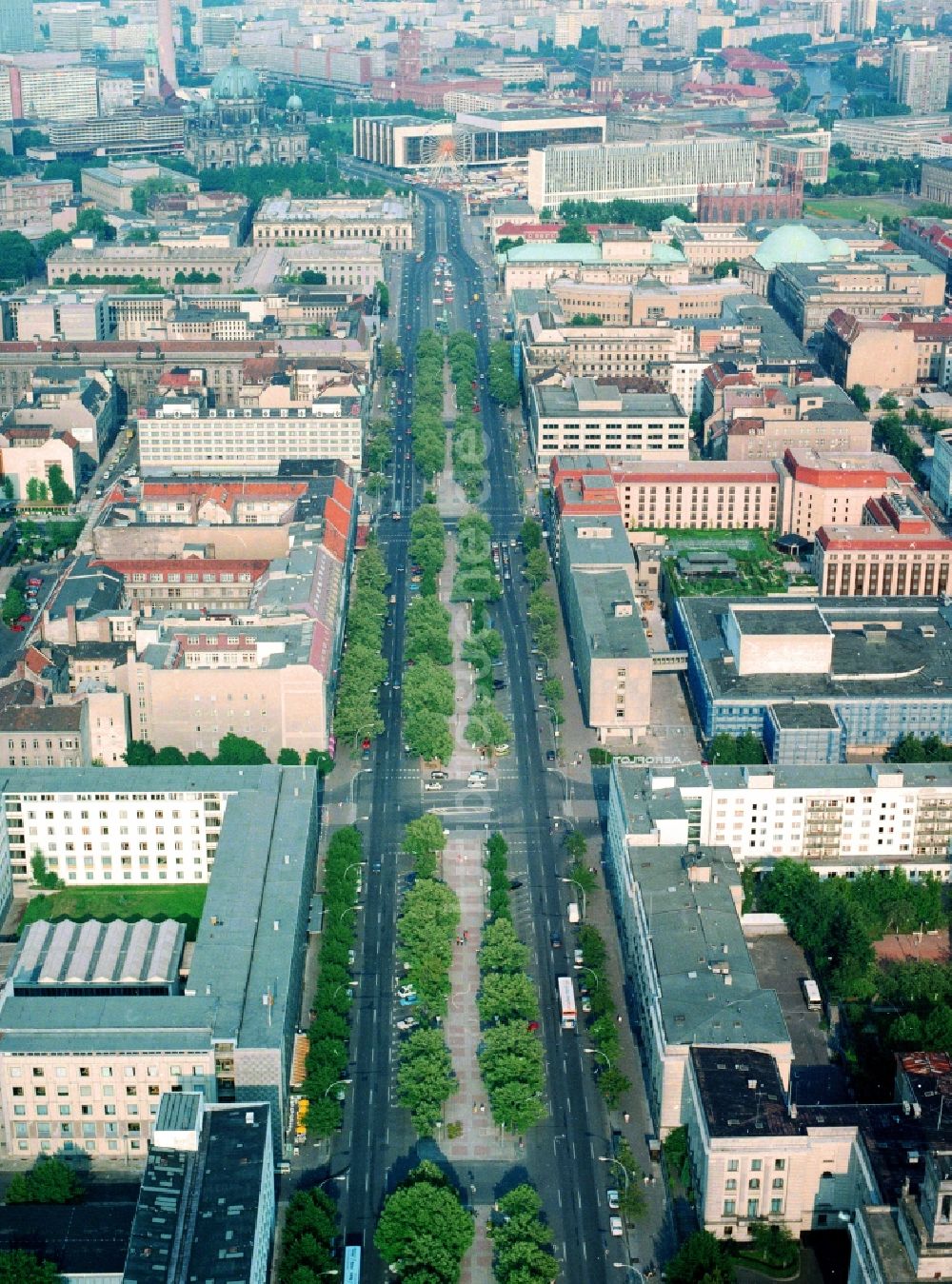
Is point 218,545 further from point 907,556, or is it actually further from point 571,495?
point 907,556

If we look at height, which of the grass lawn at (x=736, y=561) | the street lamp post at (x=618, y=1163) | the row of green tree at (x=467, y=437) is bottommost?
the street lamp post at (x=618, y=1163)

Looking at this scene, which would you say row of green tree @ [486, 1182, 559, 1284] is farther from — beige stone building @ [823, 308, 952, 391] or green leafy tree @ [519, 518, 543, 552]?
beige stone building @ [823, 308, 952, 391]

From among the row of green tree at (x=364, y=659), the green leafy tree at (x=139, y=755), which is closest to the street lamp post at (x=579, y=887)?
the row of green tree at (x=364, y=659)

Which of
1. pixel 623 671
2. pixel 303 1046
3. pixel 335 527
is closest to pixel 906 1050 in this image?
pixel 303 1046

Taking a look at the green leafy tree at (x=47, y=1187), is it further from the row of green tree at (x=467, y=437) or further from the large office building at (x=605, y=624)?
the row of green tree at (x=467, y=437)

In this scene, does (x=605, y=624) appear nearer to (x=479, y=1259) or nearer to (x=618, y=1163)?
(x=618, y=1163)

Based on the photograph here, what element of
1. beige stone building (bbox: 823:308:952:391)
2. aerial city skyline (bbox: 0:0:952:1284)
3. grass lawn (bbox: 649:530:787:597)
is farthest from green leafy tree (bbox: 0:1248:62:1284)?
beige stone building (bbox: 823:308:952:391)
